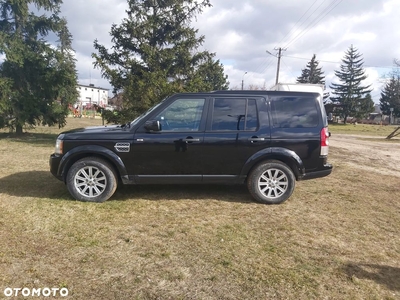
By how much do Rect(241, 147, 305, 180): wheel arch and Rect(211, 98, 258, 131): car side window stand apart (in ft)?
1.52

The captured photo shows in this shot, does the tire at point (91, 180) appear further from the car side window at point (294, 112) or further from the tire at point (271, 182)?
the car side window at point (294, 112)

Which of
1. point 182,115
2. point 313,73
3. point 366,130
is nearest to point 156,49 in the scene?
point 182,115

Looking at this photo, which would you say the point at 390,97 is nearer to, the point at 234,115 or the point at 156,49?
the point at 156,49

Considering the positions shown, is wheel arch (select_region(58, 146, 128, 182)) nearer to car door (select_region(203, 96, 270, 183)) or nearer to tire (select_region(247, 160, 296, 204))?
car door (select_region(203, 96, 270, 183))

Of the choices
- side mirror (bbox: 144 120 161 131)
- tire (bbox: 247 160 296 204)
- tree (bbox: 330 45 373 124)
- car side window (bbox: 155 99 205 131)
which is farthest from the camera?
A: tree (bbox: 330 45 373 124)

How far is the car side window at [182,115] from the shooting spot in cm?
509

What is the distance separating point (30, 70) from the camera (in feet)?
49.6

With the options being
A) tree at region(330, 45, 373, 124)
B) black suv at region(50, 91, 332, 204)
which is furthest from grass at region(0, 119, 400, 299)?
tree at region(330, 45, 373, 124)

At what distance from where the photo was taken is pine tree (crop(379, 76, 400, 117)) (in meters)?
64.4

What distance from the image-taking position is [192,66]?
14.1 m

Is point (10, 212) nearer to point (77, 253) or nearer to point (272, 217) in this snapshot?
point (77, 253)

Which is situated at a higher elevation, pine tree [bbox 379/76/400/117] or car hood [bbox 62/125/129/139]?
pine tree [bbox 379/76/400/117]

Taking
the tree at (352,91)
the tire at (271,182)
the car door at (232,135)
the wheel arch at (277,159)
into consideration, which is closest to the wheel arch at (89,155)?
the car door at (232,135)

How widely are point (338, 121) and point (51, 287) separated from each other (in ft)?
223
